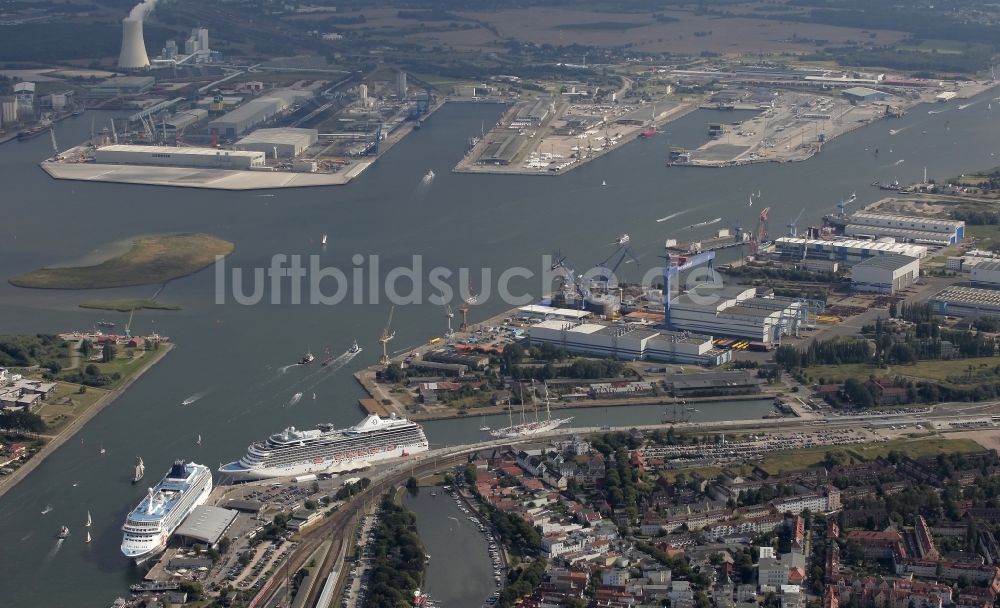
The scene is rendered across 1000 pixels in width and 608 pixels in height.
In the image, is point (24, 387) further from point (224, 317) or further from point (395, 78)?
point (395, 78)

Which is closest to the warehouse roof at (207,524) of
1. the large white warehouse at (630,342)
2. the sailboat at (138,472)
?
the sailboat at (138,472)

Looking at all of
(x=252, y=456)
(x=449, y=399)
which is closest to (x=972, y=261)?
(x=449, y=399)

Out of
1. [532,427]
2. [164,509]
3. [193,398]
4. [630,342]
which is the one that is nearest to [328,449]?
[164,509]

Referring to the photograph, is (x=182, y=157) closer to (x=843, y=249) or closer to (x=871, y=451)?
(x=843, y=249)

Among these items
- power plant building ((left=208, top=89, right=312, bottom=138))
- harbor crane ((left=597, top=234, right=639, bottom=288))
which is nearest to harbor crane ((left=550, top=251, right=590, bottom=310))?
harbor crane ((left=597, top=234, right=639, bottom=288))

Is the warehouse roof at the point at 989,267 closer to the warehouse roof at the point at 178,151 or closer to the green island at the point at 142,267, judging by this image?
the green island at the point at 142,267
